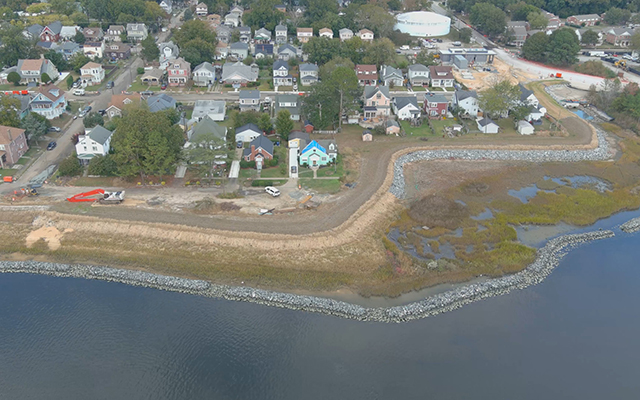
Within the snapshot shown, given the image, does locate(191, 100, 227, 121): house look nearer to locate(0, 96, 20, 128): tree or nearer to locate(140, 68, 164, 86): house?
locate(140, 68, 164, 86): house

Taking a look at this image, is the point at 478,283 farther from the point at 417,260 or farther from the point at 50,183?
the point at 50,183

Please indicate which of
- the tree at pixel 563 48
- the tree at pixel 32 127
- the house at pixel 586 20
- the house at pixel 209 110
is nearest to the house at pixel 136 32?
the house at pixel 209 110

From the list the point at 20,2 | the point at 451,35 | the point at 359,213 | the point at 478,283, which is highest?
the point at 20,2

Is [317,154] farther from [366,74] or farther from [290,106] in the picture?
[366,74]

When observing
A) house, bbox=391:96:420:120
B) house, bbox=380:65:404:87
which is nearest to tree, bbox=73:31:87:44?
house, bbox=380:65:404:87

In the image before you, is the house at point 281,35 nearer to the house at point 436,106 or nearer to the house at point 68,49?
the house at point 68,49

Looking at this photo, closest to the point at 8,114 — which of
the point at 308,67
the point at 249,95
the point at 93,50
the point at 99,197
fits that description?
the point at 99,197

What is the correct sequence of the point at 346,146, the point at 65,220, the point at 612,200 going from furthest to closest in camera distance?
1. the point at 346,146
2. the point at 612,200
3. the point at 65,220

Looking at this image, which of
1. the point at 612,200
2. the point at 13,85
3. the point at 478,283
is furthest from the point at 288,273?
the point at 13,85
